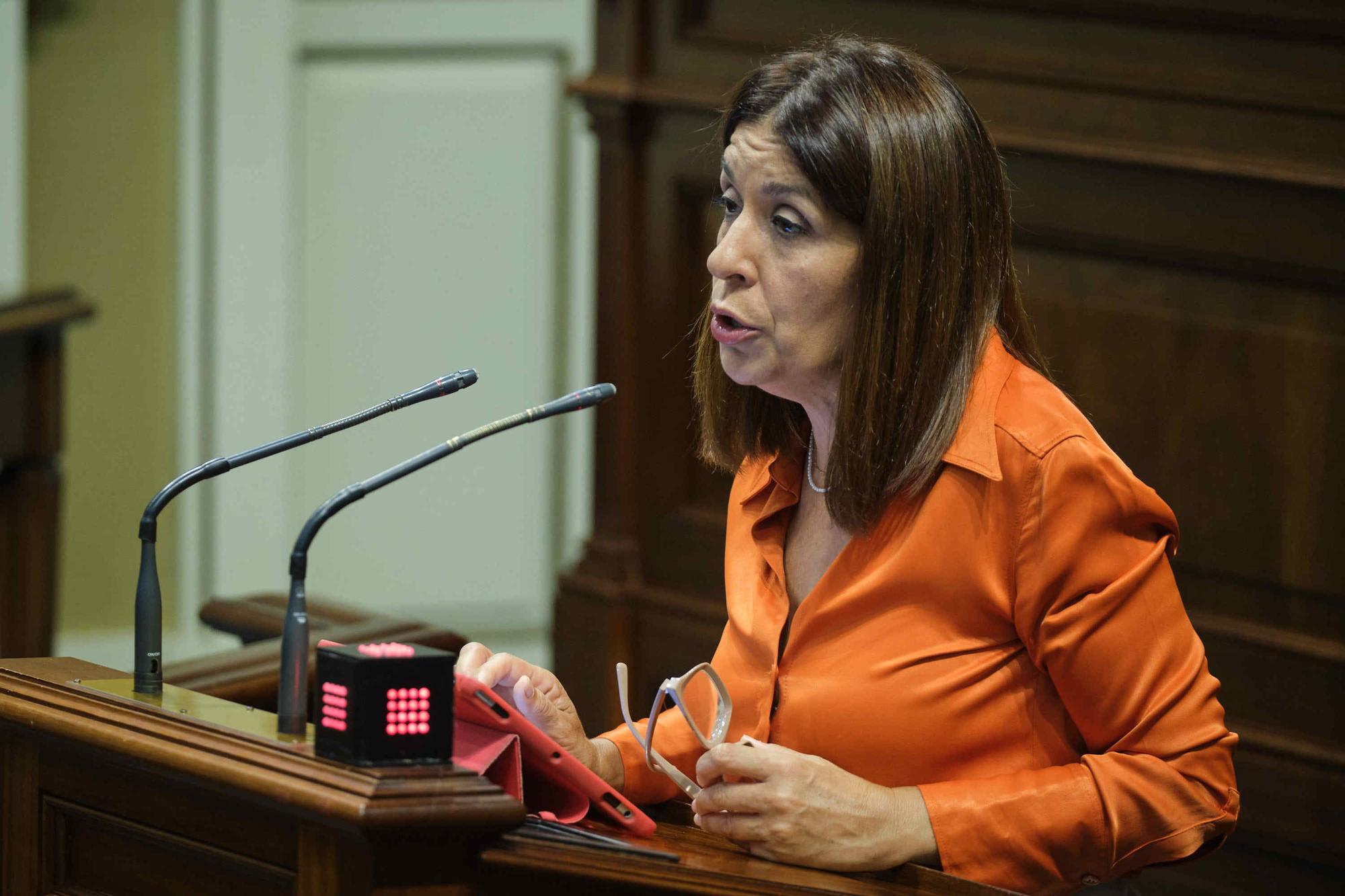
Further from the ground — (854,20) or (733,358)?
(854,20)

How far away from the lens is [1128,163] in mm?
2572

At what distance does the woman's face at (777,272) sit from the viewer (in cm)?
159

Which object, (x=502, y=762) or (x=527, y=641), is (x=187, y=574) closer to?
(x=527, y=641)

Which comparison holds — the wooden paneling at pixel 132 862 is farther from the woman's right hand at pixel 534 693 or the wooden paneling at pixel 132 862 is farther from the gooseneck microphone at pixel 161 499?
the woman's right hand at pixel 534 693

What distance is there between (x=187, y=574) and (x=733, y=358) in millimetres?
3038

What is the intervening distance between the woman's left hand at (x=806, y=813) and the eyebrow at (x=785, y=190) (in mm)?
480

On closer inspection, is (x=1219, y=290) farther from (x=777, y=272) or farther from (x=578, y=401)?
(x=578, y=401)

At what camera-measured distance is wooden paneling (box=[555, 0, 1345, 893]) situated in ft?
8.00

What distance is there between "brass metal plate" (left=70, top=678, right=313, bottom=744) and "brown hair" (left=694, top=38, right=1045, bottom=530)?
0.54 metres

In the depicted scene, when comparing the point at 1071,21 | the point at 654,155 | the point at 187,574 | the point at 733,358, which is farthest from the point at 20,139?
the point at 733,358

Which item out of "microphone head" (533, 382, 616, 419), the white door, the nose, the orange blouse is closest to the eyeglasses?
the orange blouse

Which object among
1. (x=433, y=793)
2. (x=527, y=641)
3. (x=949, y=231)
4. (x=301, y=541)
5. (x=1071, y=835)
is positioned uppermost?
(x=949, y=231)

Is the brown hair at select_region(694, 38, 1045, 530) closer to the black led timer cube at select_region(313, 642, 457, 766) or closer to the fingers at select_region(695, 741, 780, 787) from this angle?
the fingers at select_region(695, 741, 780, 787)

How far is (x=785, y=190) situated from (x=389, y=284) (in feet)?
9.80
